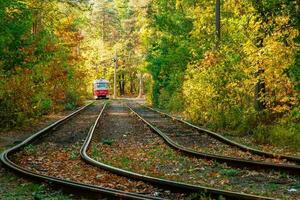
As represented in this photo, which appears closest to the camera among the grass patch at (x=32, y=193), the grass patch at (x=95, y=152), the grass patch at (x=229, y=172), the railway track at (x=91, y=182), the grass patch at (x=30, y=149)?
the railway track at (x=91, y=182)

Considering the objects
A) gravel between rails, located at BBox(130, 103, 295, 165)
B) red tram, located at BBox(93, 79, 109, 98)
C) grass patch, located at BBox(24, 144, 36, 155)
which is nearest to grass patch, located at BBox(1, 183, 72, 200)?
grass patch, located at BBox(24, 144, 36, 155)

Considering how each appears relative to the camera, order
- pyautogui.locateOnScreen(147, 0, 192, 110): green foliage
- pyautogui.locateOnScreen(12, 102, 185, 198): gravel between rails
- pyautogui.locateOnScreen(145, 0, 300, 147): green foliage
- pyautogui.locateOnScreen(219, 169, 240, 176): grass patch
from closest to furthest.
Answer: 1. pyautogui.locateOnScreen(12, 102, 185, 198): gravel between rails
2. pyautogui.locateOnScreen(219, 169, 240, 176): grass patch
3. pyautogui.locateOnScreen(145, 0, 300, 147): green foliage
4. pyautogui.locateOnScreen(147, 0, 192, 110): green foliage

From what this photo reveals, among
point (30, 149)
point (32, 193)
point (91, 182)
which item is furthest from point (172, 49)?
point (32, 193)

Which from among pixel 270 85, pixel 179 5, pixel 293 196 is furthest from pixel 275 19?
pixel 179 5

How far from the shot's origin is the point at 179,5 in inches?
1447

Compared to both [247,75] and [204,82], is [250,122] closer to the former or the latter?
[247,75]

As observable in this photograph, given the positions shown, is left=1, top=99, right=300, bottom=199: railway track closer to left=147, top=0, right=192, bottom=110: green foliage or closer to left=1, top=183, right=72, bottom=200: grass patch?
left=1, top=183, right=72, bottom=200: grass patch

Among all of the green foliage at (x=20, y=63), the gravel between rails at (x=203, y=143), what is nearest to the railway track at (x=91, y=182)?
the gravel between rails at (x=203, y=143)

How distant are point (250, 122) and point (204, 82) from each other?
15.4ft

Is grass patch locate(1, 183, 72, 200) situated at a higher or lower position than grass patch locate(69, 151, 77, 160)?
higher

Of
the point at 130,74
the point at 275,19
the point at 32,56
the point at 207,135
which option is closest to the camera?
the point at 275,19

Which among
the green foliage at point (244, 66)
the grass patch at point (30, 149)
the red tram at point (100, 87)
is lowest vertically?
the red tram at point (100, 87)

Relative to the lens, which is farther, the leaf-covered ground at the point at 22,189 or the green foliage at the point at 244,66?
the green foliage at the point at 244,66

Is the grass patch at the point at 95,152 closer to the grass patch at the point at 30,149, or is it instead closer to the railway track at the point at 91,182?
the railway track at the point at 91,182
